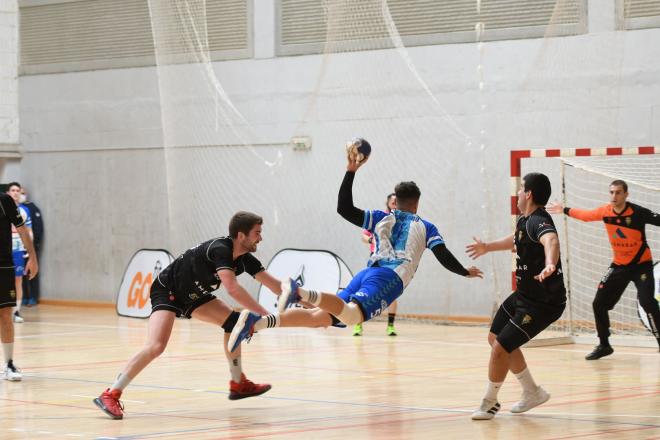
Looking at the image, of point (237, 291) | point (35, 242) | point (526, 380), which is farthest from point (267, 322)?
point (35, 242)

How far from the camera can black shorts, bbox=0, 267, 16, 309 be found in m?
10.8

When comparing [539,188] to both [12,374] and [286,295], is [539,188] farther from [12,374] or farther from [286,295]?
[12,374]

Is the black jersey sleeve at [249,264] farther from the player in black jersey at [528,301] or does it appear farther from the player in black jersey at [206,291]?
the player in black jersey at [528,301]

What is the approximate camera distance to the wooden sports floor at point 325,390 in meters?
8.09

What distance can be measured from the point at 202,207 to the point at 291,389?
1011 centimetres

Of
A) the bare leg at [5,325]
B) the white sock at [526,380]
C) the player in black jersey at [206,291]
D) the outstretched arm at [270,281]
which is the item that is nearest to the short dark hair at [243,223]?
the player in black jersey at [206,291]

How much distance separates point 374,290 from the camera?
30.0ft

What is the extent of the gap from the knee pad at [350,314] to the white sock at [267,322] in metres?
0.53

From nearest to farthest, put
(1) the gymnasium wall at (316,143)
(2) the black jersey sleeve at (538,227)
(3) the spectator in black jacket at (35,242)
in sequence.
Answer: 1. (2) the black jersey sleeve at (538,227)
2. (1) the gymnasium wall at (316,143)
3. (3) the spectator in black jacket at (35,242)

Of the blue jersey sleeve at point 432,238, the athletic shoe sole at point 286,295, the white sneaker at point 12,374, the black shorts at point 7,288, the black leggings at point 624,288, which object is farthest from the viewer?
the black leggings at point 624,288

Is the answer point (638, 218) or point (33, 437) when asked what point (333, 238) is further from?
point (33, 437)

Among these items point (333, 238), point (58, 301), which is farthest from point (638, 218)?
point (58, 301)

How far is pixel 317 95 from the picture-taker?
1988cm

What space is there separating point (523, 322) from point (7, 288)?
5181 millimetres
